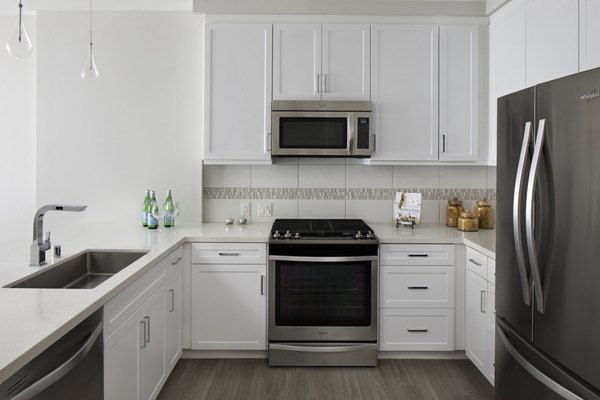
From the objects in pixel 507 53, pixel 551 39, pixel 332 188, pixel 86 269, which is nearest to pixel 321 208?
pixel 332 188

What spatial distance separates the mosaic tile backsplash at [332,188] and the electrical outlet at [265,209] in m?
0.01

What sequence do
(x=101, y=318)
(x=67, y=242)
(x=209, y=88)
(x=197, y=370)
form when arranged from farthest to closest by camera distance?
(x=209, y=88)
(x=197, y=370)
(x=67, y=242)
(x=101, y=318)

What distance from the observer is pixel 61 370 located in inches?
53.2

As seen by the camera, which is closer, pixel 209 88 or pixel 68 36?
pixel 209 88

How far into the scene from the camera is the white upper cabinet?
10.7 ft

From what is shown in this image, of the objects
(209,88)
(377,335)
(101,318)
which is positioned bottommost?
(377,335)

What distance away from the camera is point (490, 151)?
3.32m

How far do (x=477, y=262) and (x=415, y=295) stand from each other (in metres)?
0.46

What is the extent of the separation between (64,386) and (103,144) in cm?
249

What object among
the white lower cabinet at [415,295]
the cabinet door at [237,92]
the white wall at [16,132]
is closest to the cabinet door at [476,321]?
the white lower cabinet at [415,295]

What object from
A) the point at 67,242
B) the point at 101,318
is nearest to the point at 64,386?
the point at 101,318

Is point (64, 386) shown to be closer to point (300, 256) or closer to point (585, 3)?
point (300, 256)

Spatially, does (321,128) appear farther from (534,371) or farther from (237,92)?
(534,371)

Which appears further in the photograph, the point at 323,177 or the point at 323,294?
the point at 323,177
